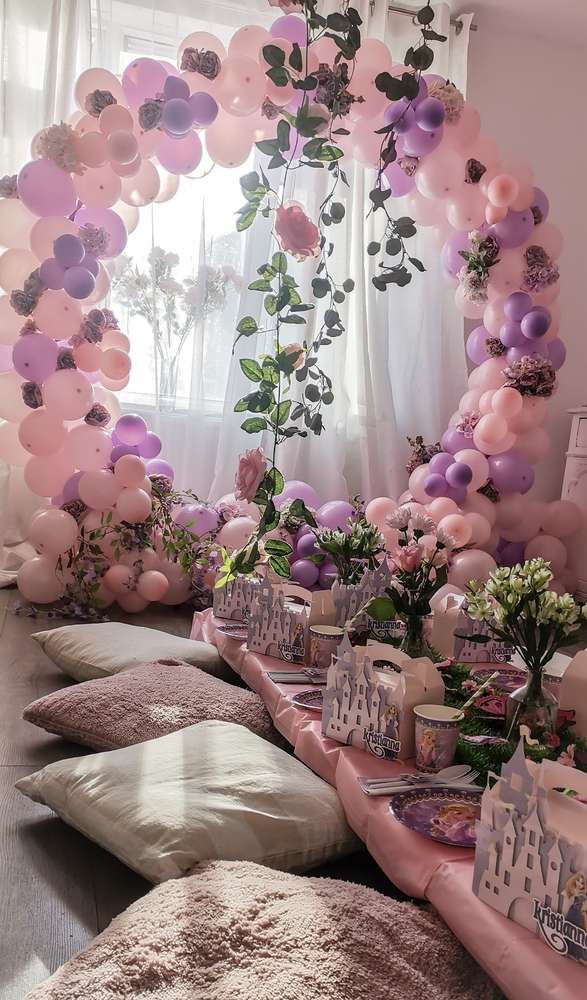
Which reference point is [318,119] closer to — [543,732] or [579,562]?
[543,732]

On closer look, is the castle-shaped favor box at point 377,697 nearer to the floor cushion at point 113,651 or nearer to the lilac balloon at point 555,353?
the floor cushion at point 113,651

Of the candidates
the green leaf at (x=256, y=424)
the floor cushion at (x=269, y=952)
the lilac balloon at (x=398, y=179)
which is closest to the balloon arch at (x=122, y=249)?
the lilac balloon at (x=398, y=179)

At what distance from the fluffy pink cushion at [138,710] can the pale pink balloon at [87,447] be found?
147 centimetres

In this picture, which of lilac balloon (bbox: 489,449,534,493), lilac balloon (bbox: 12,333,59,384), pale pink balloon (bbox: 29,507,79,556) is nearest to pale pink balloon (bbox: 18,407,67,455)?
lilac balloon (bbox: 12,333,59,384)

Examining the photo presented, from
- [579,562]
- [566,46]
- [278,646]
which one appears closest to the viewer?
[278,646]

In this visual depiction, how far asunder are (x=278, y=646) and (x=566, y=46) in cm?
419

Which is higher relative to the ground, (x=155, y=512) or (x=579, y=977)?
(x=155, y=512)

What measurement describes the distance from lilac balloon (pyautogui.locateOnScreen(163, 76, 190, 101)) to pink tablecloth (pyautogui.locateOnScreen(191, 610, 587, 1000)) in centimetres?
218

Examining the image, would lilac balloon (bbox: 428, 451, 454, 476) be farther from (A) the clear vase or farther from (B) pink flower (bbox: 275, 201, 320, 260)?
(A) the clear vase

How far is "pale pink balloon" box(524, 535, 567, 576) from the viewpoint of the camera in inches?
161

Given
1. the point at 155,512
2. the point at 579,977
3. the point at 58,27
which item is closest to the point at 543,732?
the point at 579,977

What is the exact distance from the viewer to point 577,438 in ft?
14.5

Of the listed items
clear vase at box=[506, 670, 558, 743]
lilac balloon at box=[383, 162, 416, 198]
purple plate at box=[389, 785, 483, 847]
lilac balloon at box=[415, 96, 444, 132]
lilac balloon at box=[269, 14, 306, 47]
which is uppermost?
lilac balloon at box=[269, 14, 306, 47]

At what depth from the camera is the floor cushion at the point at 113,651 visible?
229 cm
